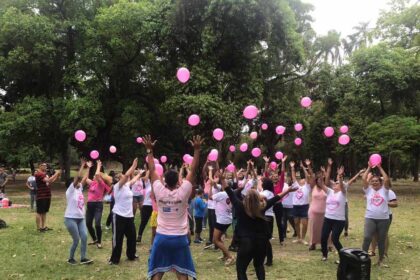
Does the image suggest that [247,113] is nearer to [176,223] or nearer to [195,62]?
[176,223]

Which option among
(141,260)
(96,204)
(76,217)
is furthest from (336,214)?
(96,204)

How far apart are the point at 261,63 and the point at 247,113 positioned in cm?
1973

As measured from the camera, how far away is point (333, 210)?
8352mm

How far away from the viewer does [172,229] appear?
5148 mm

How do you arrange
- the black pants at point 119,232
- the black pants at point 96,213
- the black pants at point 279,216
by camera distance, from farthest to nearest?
the black pants at point 279,216 < the black pants at point 96,213 < the black pants at point 119,232

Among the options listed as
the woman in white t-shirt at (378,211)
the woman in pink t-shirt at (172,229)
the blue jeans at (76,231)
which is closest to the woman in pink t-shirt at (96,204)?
the blue jeans at (76,231)

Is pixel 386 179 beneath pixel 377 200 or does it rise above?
above

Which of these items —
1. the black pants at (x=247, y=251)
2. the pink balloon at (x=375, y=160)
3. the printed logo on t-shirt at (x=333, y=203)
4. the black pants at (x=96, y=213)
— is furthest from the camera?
the black pants at (x=96, y=213)

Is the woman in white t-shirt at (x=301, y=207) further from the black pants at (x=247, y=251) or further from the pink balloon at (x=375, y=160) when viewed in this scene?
the black pants at (x=247, y=251)

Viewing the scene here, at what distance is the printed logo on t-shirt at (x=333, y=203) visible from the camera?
834cm

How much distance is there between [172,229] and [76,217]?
11.9 feet

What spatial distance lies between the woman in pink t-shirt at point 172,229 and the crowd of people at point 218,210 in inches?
0.5

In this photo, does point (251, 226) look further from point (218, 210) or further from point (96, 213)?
point (96, 213)

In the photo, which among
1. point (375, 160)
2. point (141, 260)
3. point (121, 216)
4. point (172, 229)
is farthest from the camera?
point (141, 260)
